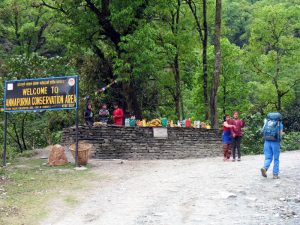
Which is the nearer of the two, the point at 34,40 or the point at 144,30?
the point at 144,30

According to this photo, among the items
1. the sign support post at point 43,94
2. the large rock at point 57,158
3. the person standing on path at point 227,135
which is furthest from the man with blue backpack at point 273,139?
the large rock at point 57,158

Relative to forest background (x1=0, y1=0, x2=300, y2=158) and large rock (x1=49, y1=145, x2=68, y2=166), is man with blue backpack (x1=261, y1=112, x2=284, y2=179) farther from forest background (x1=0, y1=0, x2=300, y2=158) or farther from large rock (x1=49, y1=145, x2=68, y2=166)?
forest background (x1=0, y1=0, x2=300, y2=158)

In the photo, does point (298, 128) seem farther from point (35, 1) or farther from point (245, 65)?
point (35, 1)

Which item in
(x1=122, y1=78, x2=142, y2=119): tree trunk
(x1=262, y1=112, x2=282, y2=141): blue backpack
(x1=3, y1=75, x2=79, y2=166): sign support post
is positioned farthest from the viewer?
(x1=122, y1=78, x2=142, y2=119): tree trunk

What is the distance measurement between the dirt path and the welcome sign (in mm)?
3130

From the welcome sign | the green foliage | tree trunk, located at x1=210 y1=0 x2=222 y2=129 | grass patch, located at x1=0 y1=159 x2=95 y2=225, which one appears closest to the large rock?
grass patch, located at x1=0 y1=159 x2=95 y2=225

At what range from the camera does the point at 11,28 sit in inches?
1459

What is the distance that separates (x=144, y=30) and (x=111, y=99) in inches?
219

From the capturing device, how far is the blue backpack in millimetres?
11797

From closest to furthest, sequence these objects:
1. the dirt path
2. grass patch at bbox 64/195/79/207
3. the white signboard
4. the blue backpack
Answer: the dirt path < grass patch at bbox 64/195/79/207 < the blue backpack < the white signboard

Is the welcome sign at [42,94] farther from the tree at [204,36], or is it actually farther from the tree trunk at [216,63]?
the tree at [204,36]

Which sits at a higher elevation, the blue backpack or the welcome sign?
the welcome sign

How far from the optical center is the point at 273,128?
38.8 feet

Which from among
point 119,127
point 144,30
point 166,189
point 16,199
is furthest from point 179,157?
point 16,199
